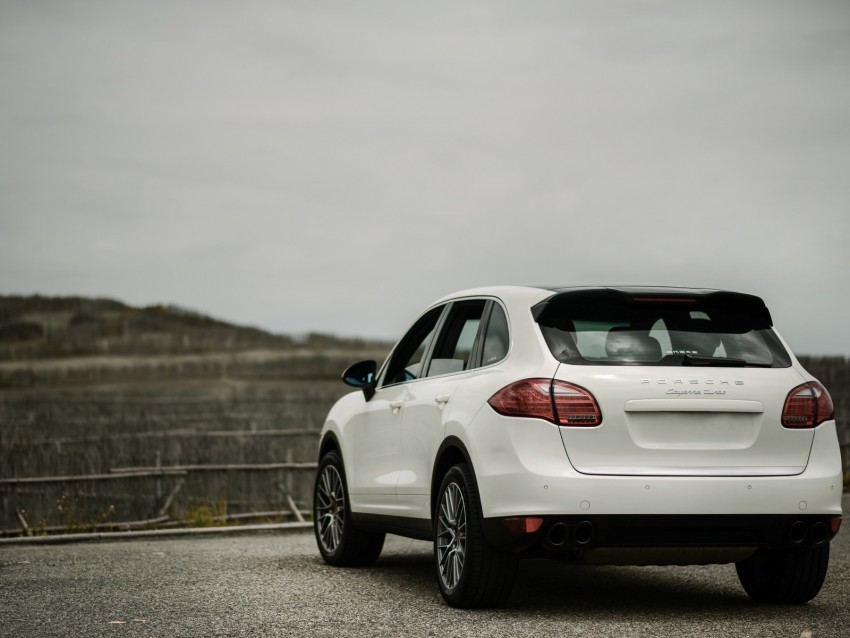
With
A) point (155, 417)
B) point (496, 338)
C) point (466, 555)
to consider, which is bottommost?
point (155, 417)

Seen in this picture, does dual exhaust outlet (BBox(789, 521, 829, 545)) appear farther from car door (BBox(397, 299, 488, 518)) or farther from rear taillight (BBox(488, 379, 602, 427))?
car door (BBox(397, 299, 488, 518))

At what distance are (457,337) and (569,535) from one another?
6.84ft

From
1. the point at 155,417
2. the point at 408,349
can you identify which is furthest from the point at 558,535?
the point at 155,417

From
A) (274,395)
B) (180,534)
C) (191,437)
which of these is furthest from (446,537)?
(274,395)

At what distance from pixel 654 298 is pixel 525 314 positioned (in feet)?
2.30

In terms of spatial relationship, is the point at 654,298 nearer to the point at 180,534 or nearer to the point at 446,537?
the point at 446,537

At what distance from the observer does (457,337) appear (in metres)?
8.19

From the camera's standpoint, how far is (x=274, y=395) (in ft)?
149

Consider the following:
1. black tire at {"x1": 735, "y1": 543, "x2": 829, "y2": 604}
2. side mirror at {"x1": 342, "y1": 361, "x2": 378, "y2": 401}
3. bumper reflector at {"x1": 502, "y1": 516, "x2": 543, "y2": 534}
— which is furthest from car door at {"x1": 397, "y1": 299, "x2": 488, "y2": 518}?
black tire at {"x1": 735, "y1": 543, "x2": 829, "y2": 604}

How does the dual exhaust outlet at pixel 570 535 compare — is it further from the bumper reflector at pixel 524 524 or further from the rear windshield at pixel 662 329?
the rear windshield at pixel 662 329

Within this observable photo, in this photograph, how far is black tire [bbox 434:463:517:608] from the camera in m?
6.75

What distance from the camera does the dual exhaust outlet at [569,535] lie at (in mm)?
6399

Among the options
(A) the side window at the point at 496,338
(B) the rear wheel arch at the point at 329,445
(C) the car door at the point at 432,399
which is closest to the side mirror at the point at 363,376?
(B) the rear wheel arch at the point at 329,445

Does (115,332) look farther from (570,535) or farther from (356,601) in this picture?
(570,535)
